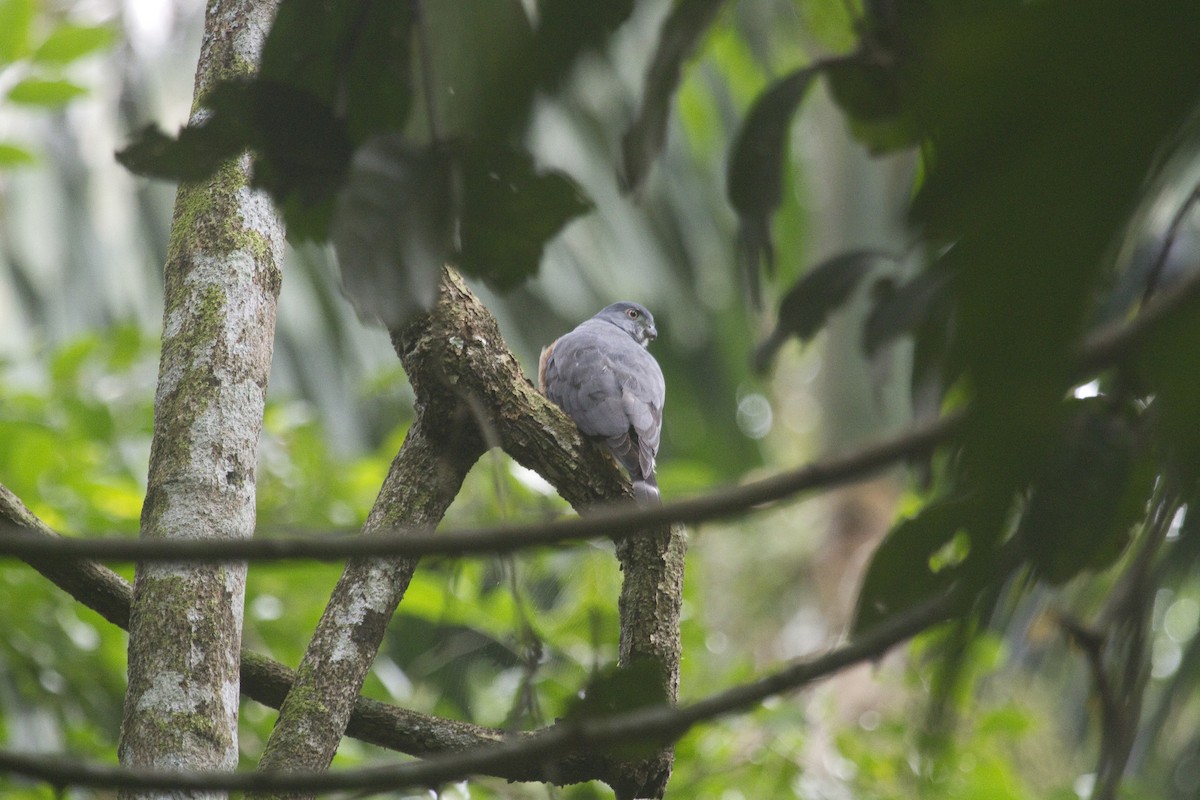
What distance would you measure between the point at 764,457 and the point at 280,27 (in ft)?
39.6

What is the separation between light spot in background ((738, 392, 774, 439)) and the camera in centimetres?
1238

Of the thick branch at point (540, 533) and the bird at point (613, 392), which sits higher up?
the bird at point (613, 392)

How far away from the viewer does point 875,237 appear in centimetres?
958

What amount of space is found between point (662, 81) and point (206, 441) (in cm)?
133

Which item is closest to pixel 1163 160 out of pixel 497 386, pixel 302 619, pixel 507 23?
pixel 507 23

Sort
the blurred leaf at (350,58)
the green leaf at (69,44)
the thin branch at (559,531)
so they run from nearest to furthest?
the thin branch at (559,531), the blurred leaf at (350,58), the green leaf at (69,44)

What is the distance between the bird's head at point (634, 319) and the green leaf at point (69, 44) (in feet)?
8.93

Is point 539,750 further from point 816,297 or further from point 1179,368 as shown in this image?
point 816,297

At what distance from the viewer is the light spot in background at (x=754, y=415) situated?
12383mm

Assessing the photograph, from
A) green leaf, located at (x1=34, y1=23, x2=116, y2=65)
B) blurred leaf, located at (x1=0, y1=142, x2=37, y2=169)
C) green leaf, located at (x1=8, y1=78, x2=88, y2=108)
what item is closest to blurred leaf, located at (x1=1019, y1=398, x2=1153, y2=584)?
green leaf, located at (x1=8, y1=78, x2=88, y2=108)

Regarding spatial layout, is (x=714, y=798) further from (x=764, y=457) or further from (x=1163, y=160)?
(x=764, y=457)

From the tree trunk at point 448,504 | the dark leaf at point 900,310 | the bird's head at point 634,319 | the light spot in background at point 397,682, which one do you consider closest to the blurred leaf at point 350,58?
the dark leaf at point 900,310

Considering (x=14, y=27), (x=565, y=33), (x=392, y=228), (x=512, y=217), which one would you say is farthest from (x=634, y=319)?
(x=565, y=33)

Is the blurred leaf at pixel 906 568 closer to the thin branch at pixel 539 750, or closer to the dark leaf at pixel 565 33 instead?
the thin branch at pixel 539 750
